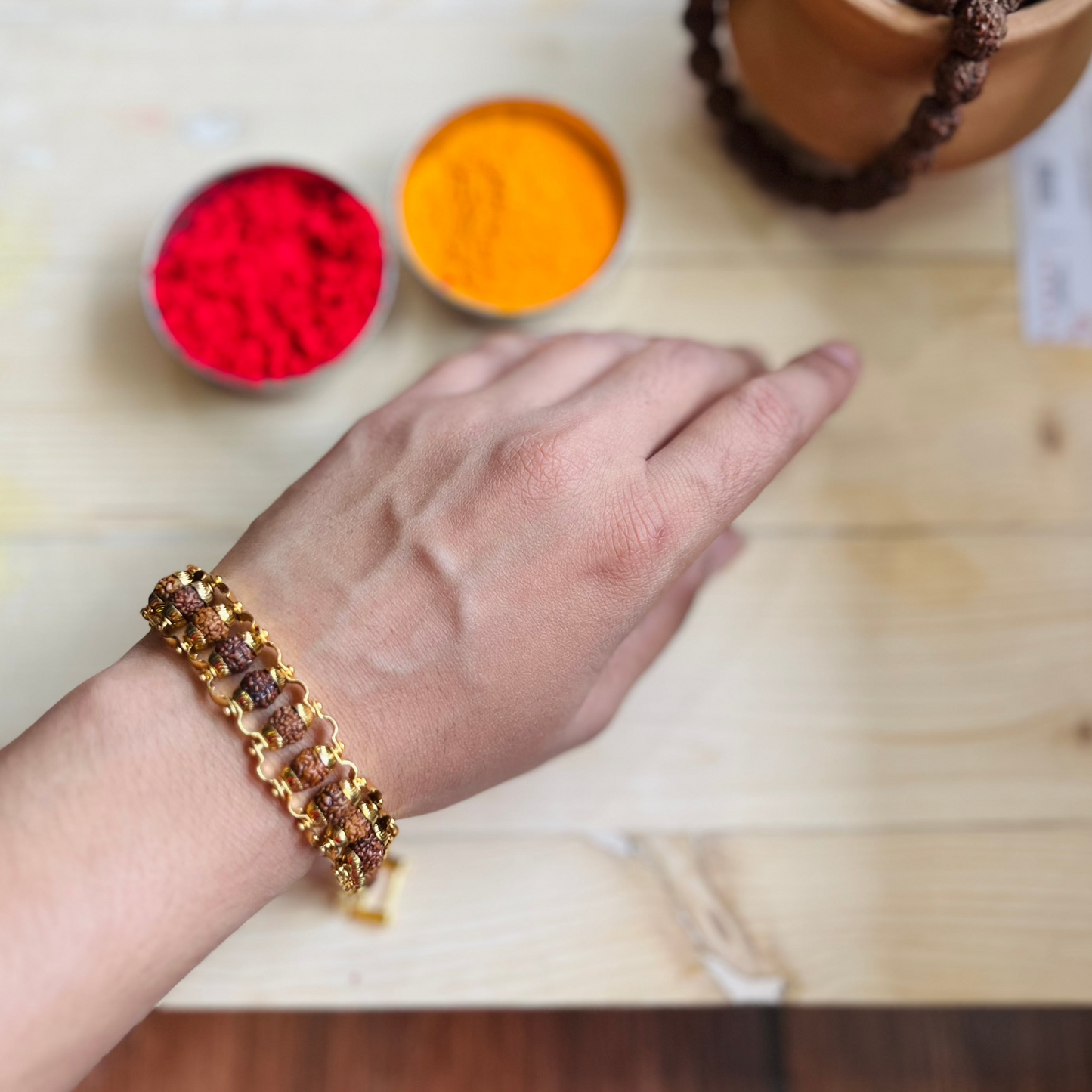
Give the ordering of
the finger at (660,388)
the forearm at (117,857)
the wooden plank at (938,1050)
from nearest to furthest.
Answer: the forearm at (117,857) → the finger at (660,388) → the wooden plank at (938,1050)

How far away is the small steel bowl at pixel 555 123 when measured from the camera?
24.8 inches

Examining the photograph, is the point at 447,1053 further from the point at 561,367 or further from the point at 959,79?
the point at 959,79

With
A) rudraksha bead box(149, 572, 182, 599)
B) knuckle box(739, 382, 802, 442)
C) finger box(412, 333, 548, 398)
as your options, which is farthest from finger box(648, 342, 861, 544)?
rudraksha bead box(149, 572, 182, 599)

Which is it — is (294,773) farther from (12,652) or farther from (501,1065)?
(501,1065)

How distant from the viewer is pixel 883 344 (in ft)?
2.21

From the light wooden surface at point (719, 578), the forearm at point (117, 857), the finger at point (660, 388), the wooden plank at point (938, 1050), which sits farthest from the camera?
the wooden plank at point (938, 1050)

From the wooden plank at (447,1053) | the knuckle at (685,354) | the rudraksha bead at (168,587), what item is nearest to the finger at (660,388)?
the knuckle at (685,354)

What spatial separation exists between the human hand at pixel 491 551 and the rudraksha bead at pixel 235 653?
23 millimetres

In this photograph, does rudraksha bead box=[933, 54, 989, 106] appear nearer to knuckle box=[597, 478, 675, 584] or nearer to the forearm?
knuckle box=[597, 478, 675, 584]

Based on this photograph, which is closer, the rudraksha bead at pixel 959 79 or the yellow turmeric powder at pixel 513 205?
the rudraksha bead at pixel 959 79

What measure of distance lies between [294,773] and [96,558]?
0.29 m

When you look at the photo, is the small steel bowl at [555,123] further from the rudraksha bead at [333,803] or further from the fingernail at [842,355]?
the rudraksha bead at [333,803]

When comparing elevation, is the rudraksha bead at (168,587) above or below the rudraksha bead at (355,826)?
above

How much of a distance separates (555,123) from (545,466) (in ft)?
1.04
